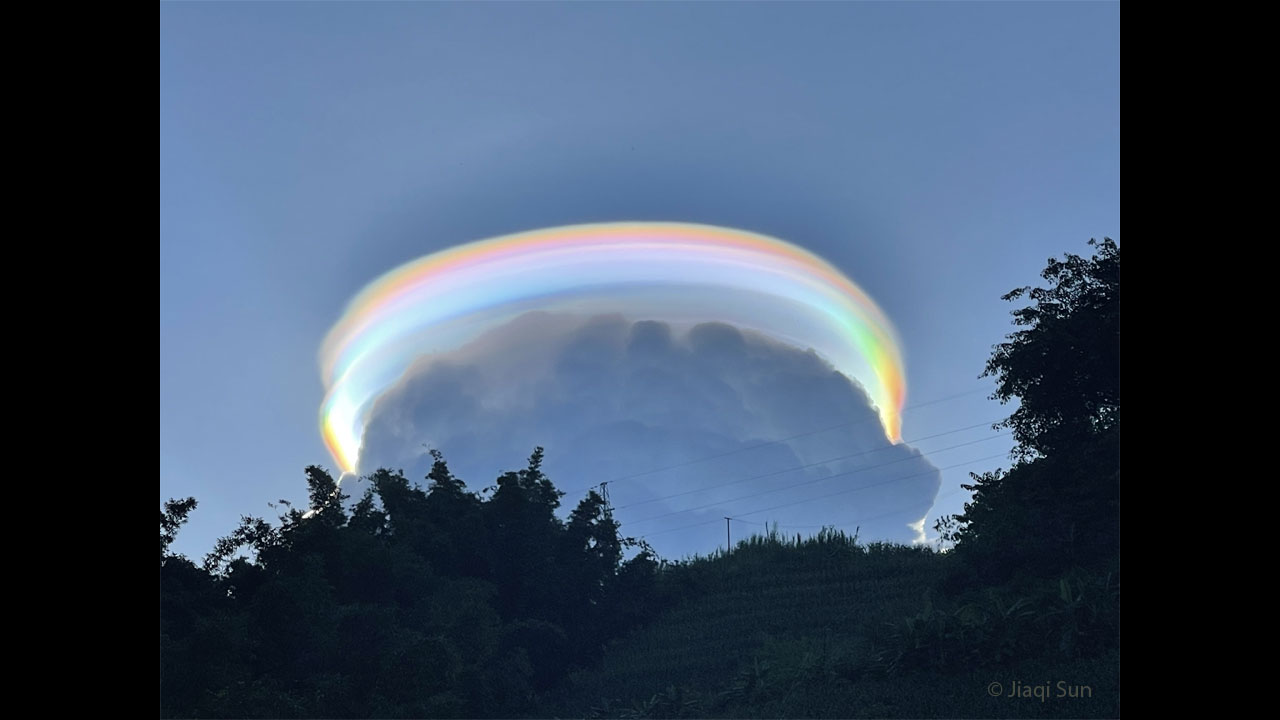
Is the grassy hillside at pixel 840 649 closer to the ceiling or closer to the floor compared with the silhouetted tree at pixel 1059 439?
closer to the floor

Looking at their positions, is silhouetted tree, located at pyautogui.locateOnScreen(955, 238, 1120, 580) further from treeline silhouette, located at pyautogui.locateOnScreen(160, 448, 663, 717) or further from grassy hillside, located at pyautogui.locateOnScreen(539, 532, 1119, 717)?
treeline silhouette, located at pyautogui.locateOnScreen(160, 448, 663, 717)

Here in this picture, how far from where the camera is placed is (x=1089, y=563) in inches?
1213

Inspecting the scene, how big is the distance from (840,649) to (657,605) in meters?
13.0

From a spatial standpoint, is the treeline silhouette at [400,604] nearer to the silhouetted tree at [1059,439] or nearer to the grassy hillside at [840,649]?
the grassy hillside at [840,649]

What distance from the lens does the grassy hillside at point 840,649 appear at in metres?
25.7

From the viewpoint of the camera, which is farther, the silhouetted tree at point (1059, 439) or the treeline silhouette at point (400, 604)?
the silhouetted tree at point (1059, 439)

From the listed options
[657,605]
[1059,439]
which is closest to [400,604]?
[657,605]

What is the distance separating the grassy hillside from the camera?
25.7 meters

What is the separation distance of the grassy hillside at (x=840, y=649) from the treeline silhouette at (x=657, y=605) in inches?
3.7

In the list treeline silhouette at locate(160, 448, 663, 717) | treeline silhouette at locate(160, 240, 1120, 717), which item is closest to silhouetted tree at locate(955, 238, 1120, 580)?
treeline silhouette at locate(160, 240, 1120, 717)

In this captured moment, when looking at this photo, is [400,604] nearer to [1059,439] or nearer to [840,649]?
[840,649]

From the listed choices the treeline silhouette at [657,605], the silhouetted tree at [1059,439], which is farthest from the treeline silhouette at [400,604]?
the silhouetted tree at [1059,439]
